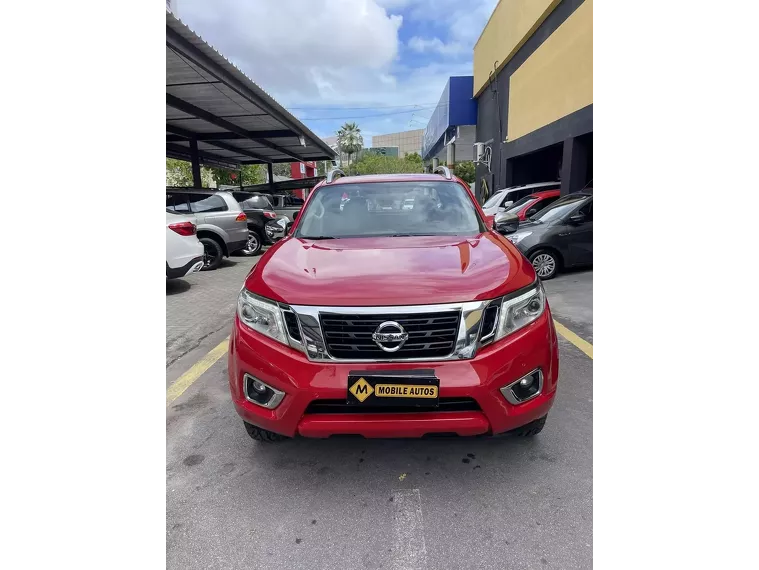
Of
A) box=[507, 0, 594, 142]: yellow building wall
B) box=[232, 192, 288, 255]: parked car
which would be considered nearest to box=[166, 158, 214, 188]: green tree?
box=[232, 192, 288, 255]: parked car

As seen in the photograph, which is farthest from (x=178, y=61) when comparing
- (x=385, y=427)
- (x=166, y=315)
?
(x=385, y=427)

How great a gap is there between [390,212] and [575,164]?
9.79 meters

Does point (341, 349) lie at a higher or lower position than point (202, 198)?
lower

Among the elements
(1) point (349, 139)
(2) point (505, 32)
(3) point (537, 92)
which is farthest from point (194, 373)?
(1) point (349, 139)

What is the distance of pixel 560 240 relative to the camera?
24.1ft

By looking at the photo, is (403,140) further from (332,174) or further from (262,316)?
(262,316)

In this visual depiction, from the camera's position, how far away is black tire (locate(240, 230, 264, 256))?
11.5 metres

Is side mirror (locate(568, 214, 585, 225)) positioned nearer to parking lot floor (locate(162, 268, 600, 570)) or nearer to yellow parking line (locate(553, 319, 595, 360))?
yellow parking line (locate(553, 319, 595, 360))

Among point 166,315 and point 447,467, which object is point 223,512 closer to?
point 447,467

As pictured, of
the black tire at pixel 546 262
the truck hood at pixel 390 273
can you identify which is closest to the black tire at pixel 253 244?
the black tire at pixel 546 262

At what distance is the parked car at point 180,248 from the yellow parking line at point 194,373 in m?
Answer: 2.58
